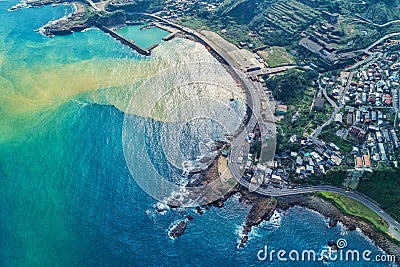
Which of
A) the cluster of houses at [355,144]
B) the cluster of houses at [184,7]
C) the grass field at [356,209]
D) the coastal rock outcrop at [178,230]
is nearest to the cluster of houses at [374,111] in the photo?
the cluster of houses at [355,144]

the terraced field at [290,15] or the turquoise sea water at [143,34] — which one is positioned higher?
the terraced field at [290,15]

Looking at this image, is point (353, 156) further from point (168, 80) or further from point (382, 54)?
point (168, 80)

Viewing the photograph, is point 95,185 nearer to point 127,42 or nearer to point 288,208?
point 288,208

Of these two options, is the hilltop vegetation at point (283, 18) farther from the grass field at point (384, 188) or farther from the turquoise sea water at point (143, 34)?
the grass field at point (384, 188)

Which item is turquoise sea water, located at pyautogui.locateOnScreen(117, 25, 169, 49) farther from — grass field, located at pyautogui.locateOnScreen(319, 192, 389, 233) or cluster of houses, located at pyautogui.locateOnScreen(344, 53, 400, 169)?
grass field, located at pyautogui.locateOnScreen(319, 192, 389, 233)

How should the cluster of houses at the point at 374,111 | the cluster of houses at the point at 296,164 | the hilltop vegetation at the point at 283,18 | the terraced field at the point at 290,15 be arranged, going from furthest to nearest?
1. the terraced field at the point at 290,15
2. the hilltop vegetation at the point at 283,18
3. the cluster of houses at the point at 374,111
4. the cluster of houses at the point at 296,164
